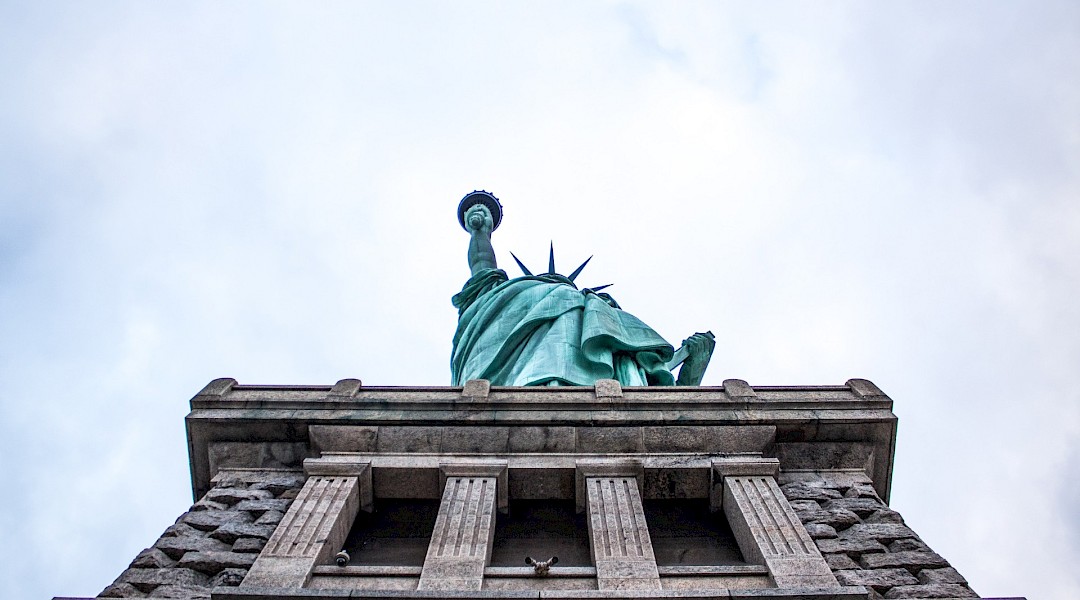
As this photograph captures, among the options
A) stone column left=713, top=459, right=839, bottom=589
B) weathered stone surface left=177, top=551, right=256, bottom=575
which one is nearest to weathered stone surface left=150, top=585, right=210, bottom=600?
weathered stone surface left=177, top=551, right=256, bottom=575

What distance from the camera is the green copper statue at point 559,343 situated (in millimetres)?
15242

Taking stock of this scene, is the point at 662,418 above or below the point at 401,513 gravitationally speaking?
above

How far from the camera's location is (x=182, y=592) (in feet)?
24.6

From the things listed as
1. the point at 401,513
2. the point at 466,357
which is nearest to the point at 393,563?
the point at 401,513

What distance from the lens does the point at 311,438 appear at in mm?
9922

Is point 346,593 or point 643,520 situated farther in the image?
point 643,520

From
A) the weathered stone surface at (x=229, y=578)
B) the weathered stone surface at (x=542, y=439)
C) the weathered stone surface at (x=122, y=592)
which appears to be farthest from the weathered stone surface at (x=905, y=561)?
the weathered stone surface at (x=122, y=592)

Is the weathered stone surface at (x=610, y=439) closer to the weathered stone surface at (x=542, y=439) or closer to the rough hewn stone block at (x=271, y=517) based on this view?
the weathered stone surface at (x=542, y=439)

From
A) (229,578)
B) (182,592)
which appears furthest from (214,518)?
(182,592)

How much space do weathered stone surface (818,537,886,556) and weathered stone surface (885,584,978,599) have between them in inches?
23.3

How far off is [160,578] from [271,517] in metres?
1.26

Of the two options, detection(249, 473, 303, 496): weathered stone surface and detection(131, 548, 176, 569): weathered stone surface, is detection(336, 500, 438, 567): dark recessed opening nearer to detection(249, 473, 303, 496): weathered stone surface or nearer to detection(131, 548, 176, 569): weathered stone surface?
detection(249, 473, 303, 496): weathered stone surface

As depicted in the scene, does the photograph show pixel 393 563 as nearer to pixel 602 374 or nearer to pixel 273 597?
pixel 273 597

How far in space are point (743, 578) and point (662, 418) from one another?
100 inches
